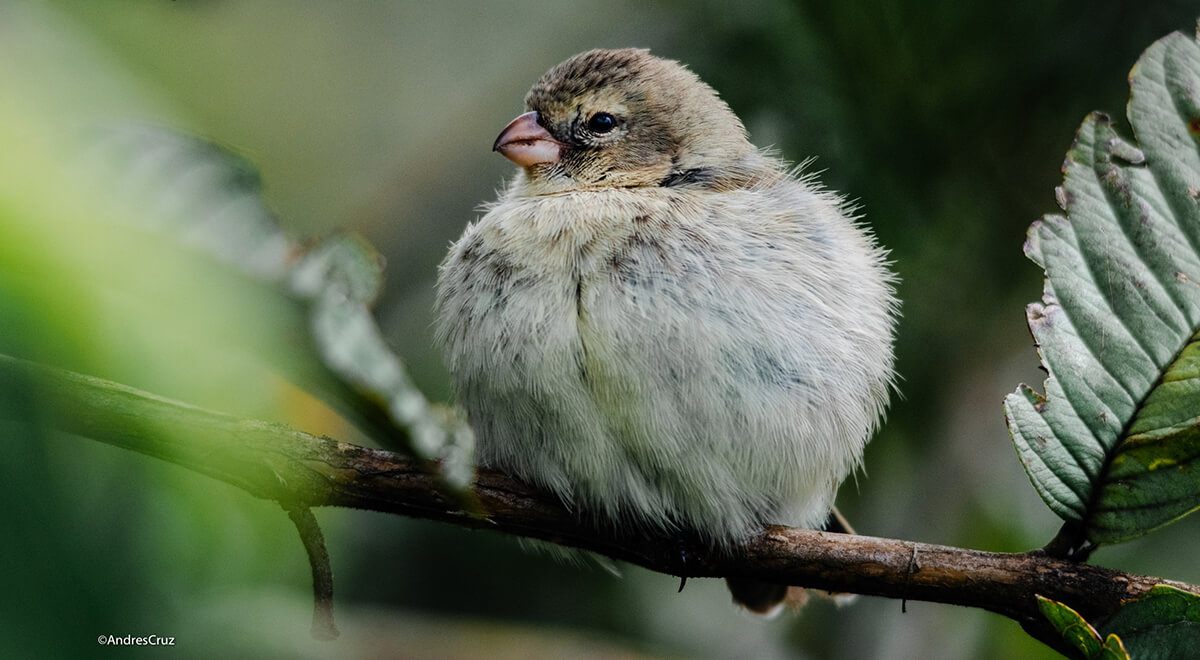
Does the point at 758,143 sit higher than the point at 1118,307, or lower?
higher

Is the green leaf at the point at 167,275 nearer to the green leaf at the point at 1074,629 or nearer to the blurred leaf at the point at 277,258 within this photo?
the blurred leaf at the point at 277,258

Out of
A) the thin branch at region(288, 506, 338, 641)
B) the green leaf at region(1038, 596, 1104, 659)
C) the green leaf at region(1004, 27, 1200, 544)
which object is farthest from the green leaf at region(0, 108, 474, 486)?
the green leaf at region(1004, 27, 1200, 544)

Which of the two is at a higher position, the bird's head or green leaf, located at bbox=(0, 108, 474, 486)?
the bird's head

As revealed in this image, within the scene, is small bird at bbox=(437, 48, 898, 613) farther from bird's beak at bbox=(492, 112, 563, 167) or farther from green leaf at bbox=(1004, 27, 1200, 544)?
green leaf at bbox=(1004, 27, 1200, 544)

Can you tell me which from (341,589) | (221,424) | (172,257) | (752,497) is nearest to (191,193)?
(172,257)

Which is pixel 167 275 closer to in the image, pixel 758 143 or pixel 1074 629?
pixel 1074 629

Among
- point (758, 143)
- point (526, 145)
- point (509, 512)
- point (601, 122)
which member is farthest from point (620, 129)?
point (509, 512)

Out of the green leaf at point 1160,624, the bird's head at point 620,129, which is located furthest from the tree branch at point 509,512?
the bird's head at point 620,129
